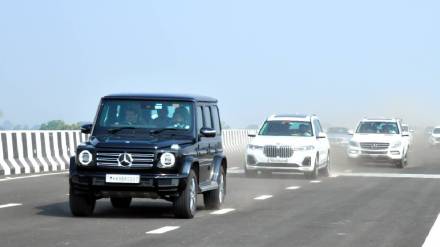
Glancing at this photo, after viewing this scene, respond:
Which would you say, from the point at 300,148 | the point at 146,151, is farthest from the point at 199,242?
the point at 300,148

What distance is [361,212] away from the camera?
17.3 meters

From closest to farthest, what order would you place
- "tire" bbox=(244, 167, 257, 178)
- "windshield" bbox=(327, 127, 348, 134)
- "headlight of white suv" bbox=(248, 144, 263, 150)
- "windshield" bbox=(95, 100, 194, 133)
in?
"windshield" bbox=(95, 100, 194, 133) < "headlight of white suv" bbox=(248, 144, 263, 150) < "tire" bbox=(244, 167, 257, 178) < "windshield" bbox=(327, 127, 348, 134)

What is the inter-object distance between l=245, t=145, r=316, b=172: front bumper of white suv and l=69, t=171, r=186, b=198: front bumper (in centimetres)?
1330

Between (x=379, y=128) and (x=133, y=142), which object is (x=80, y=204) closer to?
(x=133, y=142)

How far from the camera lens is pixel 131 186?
1530cm

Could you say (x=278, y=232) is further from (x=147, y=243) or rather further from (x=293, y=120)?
(x=293, y=120)

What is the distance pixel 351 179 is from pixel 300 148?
57.5 inches

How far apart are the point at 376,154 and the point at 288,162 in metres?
9.90

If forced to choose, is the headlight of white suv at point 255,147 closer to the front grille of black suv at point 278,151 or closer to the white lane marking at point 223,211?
the front grille of black suv at point 278,151

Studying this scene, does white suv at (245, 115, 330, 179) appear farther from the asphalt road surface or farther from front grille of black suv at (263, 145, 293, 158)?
the asphalt road surface

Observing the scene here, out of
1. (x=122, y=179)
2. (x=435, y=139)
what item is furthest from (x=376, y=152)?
(x=435, y=139)

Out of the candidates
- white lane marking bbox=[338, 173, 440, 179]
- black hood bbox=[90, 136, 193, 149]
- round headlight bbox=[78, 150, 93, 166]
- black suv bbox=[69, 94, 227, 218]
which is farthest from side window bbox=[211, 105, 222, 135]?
white lane marking bbox=[338, 173, 440, 179]

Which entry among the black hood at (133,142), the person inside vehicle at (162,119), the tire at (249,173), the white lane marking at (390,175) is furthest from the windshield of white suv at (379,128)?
the black hood at (133,142)

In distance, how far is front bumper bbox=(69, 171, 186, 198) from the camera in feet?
50.2
